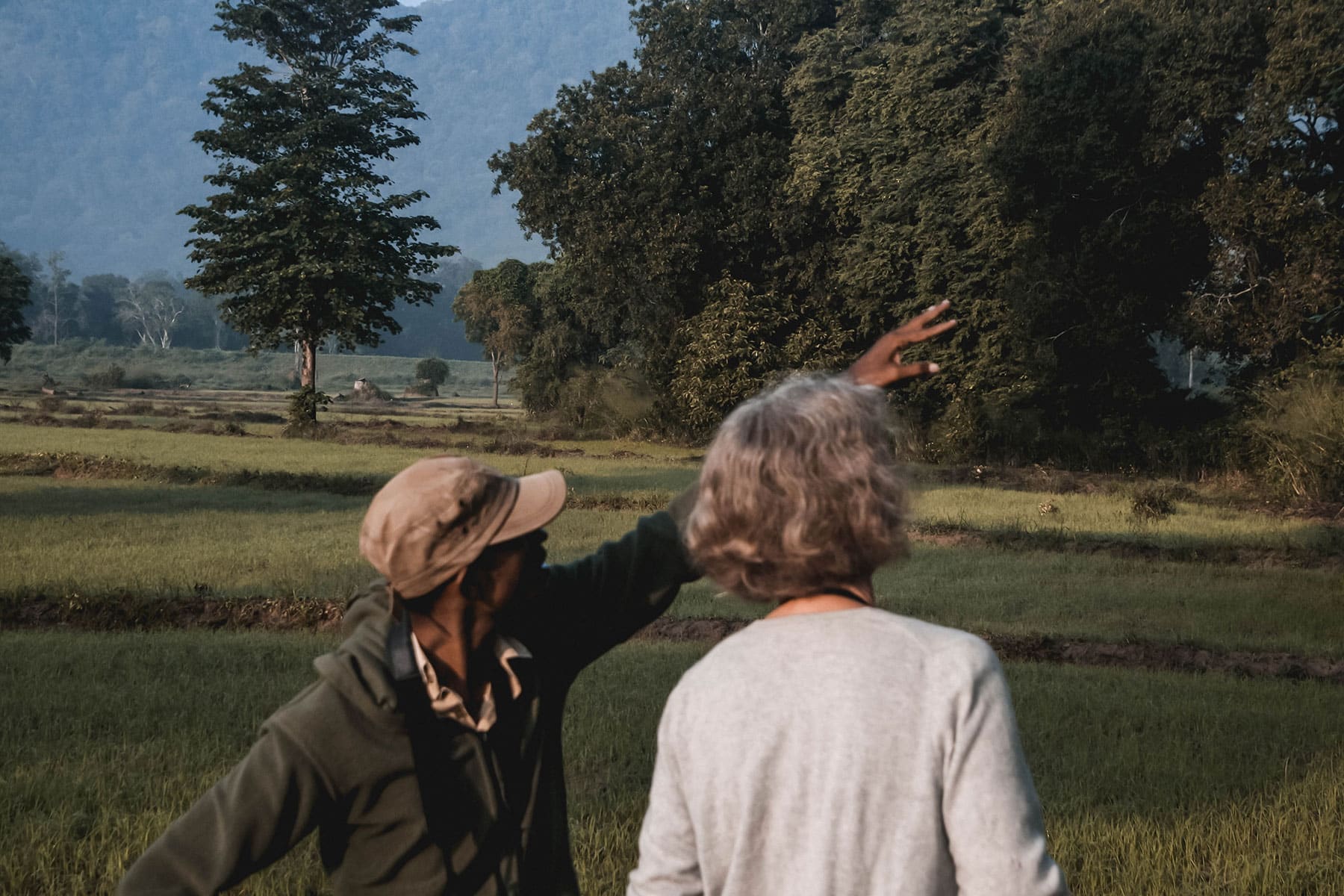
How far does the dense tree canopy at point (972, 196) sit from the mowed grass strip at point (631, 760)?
1010 cm

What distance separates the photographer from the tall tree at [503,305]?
54438 mm

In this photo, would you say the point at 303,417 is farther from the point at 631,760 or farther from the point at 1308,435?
the point at 631,760

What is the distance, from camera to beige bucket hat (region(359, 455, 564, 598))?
78.5 inches

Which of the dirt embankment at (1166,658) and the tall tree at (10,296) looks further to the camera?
the tall tree at (10,296)

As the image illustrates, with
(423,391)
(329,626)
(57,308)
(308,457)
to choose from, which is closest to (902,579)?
(329,626)

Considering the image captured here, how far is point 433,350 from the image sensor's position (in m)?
198

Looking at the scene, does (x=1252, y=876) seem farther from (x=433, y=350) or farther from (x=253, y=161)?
(x=433, y=350)

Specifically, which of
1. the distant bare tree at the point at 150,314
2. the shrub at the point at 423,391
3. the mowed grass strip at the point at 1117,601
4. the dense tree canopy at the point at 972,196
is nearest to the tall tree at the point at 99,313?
the distant bare tree at the point at 150,314

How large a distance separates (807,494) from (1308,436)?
715 inches

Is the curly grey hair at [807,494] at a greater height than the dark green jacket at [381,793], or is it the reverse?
the curly grey hair at [807,494]

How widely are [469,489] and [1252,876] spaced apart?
147 inches

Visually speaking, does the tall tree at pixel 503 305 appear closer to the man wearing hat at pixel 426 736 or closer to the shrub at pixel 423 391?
the shrub at pixel 423 391

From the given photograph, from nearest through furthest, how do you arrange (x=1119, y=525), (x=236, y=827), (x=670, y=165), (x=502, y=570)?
(x=236, y=827), (x=502, y=570), (x=1119, y=525), (x=670, y=165)

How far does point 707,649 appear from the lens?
28.4 ft
